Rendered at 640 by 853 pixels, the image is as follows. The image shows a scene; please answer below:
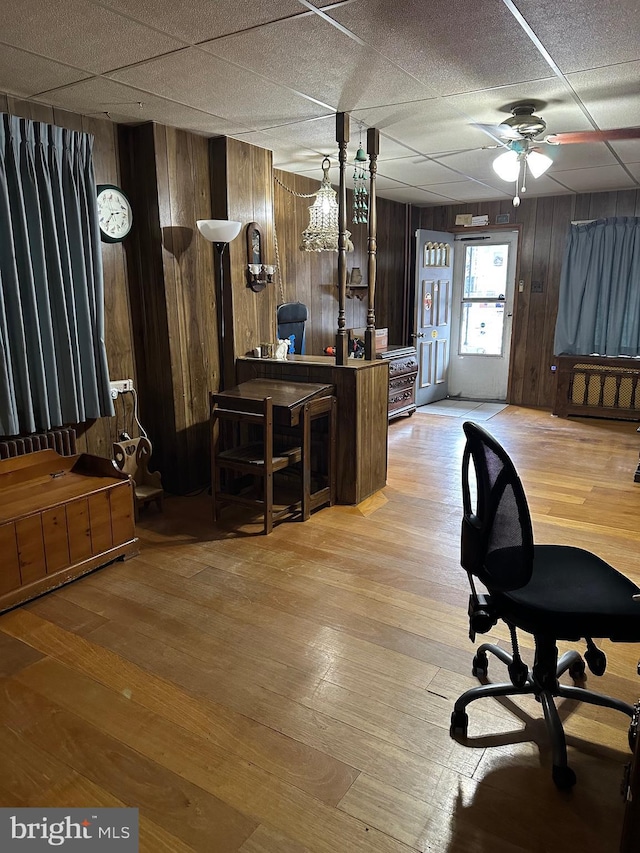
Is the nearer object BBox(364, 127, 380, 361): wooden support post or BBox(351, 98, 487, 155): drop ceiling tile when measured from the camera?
BBox(351, 98, 487, 155): drop ceiling tile

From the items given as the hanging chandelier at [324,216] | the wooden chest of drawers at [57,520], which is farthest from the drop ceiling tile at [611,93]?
the wooden chest of drawers at [57,520]

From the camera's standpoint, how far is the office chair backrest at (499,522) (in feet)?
5.58

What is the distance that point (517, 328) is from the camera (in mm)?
7352

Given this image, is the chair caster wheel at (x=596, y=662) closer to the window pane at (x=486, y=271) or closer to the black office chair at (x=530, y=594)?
the black office chair at (x=530, y=594)

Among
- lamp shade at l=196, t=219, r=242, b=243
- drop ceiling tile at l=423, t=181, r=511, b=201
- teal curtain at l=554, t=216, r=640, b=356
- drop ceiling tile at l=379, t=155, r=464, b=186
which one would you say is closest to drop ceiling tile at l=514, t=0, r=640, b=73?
lamp shade at l=196, t=219, r=242, b=243

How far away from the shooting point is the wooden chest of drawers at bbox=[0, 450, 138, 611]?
8.82 ft

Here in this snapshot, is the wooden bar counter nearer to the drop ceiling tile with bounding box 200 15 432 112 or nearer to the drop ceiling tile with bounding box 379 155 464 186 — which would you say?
the drop ceiling tile with bounding box 200 15 432 112

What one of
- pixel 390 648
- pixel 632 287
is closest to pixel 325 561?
pixel 390 648

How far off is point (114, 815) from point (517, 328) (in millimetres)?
6846

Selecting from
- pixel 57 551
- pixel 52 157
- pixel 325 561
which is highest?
pixel 52 157

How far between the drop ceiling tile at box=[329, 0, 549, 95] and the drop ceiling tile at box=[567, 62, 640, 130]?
28 centimetres

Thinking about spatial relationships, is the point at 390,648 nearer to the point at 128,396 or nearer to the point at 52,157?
the point at 128,396
